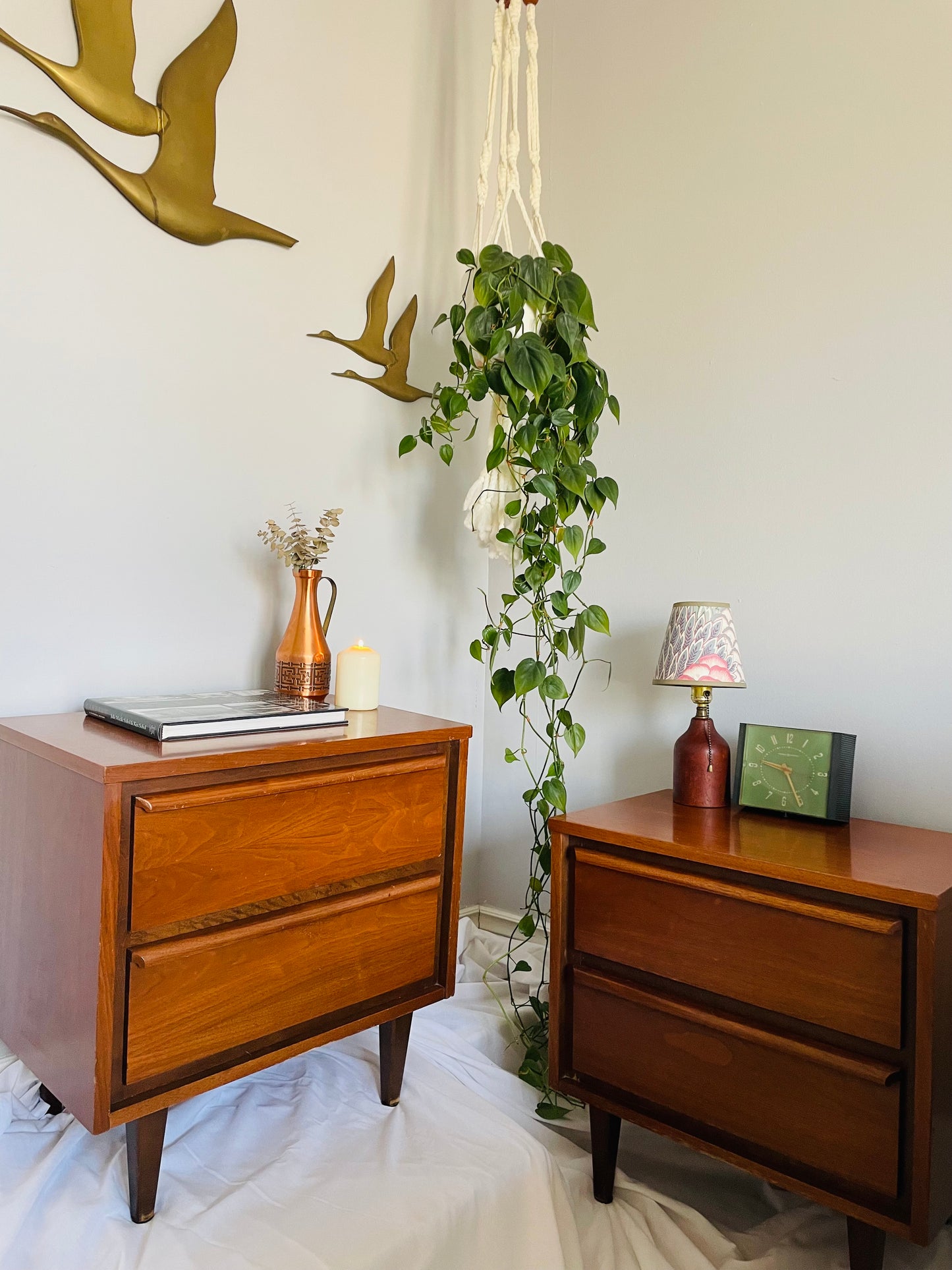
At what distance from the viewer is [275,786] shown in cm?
133

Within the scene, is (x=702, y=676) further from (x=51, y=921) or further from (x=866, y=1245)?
(x=51, y=921)

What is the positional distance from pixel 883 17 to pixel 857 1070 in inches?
73.3

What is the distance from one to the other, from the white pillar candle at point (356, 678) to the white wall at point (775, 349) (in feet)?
2.13

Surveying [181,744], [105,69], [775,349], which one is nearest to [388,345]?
[105,69]

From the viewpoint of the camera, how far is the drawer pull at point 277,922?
121 centimetres

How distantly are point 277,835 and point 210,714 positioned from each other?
23 cm

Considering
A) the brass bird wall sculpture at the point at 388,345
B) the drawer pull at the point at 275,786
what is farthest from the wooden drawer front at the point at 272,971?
the brass bird wall sculpture at the point at 388,345

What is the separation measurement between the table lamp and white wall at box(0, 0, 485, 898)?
30.4 inches

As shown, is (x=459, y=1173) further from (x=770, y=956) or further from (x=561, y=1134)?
(x=770, y=956)

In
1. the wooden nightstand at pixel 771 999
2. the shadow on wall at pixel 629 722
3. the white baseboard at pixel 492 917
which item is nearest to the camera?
the wooden nightstand at pixel 771 999

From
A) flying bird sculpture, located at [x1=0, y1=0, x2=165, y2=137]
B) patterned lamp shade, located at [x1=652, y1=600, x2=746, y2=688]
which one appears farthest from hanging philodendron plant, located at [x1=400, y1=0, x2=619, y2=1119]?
flying bird sculpture, located at [x1=0, y1=0, x2=165, y2=137]

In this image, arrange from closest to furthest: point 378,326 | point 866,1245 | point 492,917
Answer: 1. point 866,1245
2. point 378,326
3. point 492,917

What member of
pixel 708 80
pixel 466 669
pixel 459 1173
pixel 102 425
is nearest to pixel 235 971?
pixel 459 1173

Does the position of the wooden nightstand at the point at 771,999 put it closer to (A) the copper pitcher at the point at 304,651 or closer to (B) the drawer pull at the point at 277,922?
(B) the drawer pull at the point at 277,922
